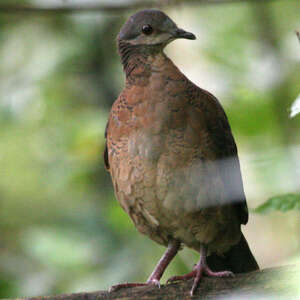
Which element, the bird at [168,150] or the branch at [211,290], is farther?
the bird at [168,150]

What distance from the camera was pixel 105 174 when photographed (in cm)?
643

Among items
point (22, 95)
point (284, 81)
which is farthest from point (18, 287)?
point (284, 81)

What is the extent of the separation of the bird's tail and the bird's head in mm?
1664

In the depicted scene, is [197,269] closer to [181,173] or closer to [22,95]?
[181,173]

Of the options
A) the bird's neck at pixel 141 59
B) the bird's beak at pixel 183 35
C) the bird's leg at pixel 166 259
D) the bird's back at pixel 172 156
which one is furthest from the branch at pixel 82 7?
the bird's leg at pixel 166 259

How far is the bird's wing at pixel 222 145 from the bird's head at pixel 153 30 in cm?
40

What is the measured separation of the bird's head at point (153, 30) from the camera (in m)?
4.24

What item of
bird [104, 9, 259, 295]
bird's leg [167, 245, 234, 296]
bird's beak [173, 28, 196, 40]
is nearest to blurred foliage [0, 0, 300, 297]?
bird [104, 9, 259, 295]

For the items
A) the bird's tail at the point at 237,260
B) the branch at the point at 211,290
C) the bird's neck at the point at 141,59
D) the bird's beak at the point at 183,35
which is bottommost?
the bird's tail at the point at 237,260

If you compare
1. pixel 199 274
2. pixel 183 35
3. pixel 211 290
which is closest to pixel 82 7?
pixel 183 35

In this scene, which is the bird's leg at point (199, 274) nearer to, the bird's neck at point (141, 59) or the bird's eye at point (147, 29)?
the bird's neck at point (141, 59)

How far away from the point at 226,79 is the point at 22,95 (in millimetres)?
1992

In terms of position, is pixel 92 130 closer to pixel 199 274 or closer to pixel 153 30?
pixel 153 30

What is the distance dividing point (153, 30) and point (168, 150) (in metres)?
0.82
